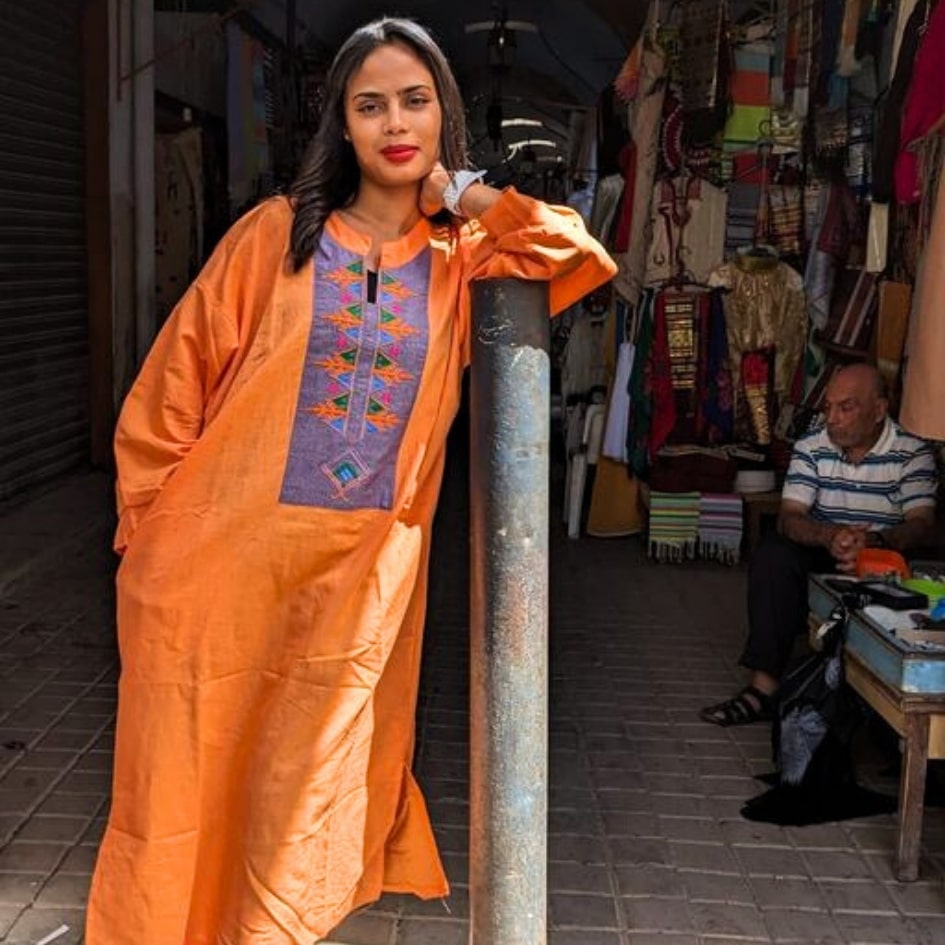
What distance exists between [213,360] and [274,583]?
435mm

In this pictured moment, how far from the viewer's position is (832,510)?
15.3ft

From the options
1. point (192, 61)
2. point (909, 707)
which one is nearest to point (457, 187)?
point (909, 707)

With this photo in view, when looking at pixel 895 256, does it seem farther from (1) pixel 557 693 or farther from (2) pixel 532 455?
(2) pixel 532 455

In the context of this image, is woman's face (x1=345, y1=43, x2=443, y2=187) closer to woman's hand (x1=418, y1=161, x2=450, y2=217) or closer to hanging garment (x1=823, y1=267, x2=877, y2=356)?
woman's hand (x1=418, y1=161, x2=450, y2=217)

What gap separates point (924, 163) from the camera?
449 cm

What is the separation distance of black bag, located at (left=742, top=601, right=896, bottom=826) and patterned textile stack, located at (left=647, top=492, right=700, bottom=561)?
3273mm

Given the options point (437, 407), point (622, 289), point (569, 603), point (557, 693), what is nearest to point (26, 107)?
point (622, 289)

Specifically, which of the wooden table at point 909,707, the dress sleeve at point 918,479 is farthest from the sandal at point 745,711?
the wooden table at point 909,707

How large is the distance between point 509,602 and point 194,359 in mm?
957

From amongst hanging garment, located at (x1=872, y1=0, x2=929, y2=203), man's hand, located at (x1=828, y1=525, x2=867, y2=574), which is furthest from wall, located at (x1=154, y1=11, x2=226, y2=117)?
man's hand, located at (x1=828, y1=525, x2=867, y2=574)

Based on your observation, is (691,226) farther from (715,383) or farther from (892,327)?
(892,327)

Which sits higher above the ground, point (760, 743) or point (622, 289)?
point (622, 289)

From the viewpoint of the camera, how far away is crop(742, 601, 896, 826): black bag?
3.82 m

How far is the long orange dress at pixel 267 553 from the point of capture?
8.14 feet
